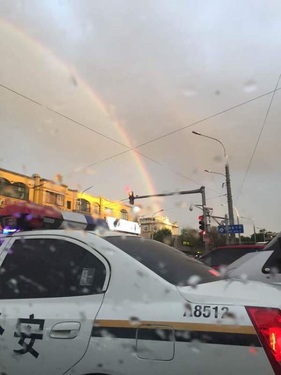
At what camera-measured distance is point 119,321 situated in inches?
99.2

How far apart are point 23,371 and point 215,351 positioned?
128 centimetres

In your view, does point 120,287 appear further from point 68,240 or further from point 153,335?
point 68,240

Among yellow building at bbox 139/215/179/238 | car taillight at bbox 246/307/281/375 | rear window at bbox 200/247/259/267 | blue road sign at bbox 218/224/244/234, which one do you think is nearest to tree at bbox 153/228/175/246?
yellow building at bbox 139/215/179/238

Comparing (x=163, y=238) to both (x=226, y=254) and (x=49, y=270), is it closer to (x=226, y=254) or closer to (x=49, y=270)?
(x=49, y=270)

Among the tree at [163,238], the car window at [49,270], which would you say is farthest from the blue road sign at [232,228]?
the car window at [49,270]

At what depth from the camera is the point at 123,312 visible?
100 inches

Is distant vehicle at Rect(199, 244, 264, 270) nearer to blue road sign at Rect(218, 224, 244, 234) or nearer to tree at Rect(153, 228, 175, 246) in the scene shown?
tree at Rect(153, 228, 175, 246)

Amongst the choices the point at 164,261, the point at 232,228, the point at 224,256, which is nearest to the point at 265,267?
the point at 164,261

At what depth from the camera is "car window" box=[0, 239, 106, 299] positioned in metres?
2.83

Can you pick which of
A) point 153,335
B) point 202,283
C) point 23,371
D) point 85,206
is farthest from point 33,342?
point 85,206

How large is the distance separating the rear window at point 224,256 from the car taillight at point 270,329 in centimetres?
638

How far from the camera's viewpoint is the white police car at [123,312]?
2.26 m

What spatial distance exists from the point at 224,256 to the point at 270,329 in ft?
21.8

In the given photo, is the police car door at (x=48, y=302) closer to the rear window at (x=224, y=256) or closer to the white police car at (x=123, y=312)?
the white police car at (x=123, y=312)
